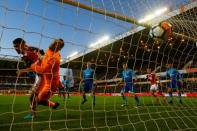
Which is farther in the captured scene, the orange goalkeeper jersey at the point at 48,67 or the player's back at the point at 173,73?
the player's back at the point at 173,73

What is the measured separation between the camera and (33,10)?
1.68 m

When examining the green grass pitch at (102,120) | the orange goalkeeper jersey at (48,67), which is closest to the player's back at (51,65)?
the orange goalkeeper jersey at (48,67)

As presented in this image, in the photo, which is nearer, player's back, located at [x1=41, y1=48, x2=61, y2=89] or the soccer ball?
player's back, located at [x1=41, y1=48, x2=61, y2=89]

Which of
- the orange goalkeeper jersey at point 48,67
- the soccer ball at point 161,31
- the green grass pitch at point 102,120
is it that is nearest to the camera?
the green grass pitch at point 102,120

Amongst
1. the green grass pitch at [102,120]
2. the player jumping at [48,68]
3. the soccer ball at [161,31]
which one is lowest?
the green grass pitch at [102,120]

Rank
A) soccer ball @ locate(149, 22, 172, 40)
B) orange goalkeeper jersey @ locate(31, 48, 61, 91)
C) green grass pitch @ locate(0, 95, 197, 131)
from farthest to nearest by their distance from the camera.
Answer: soccer ball @ locate(149, 22, 172, 40) → orange goalkeeper jersey @ locate(31, 48, 61, 91) → green grass pitch @ locate(0, 95, 197, 131)

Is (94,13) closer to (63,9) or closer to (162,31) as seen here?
(63,9)

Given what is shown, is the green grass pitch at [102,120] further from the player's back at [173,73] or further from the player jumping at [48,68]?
the player's back at [173,73]

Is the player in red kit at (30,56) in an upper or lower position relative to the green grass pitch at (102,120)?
upper

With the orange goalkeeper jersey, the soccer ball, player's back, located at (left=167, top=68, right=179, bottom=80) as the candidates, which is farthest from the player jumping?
player's back, located at (left=167, top=68, right=179, bottom=80)

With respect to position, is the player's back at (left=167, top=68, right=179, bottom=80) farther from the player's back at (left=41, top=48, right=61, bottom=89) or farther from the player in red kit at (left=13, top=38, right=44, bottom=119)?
the player in red kit at (left=13, top=38, right=44, bottom=119)

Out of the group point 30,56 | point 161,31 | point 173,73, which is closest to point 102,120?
point 30,56

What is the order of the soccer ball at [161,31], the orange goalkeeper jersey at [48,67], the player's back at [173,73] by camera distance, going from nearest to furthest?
1. the orange goalkeeper jersey at [48,67]
2. the soccer ball at [161,31]
3. the player's back at [173,73]

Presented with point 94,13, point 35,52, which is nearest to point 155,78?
point 94,13
